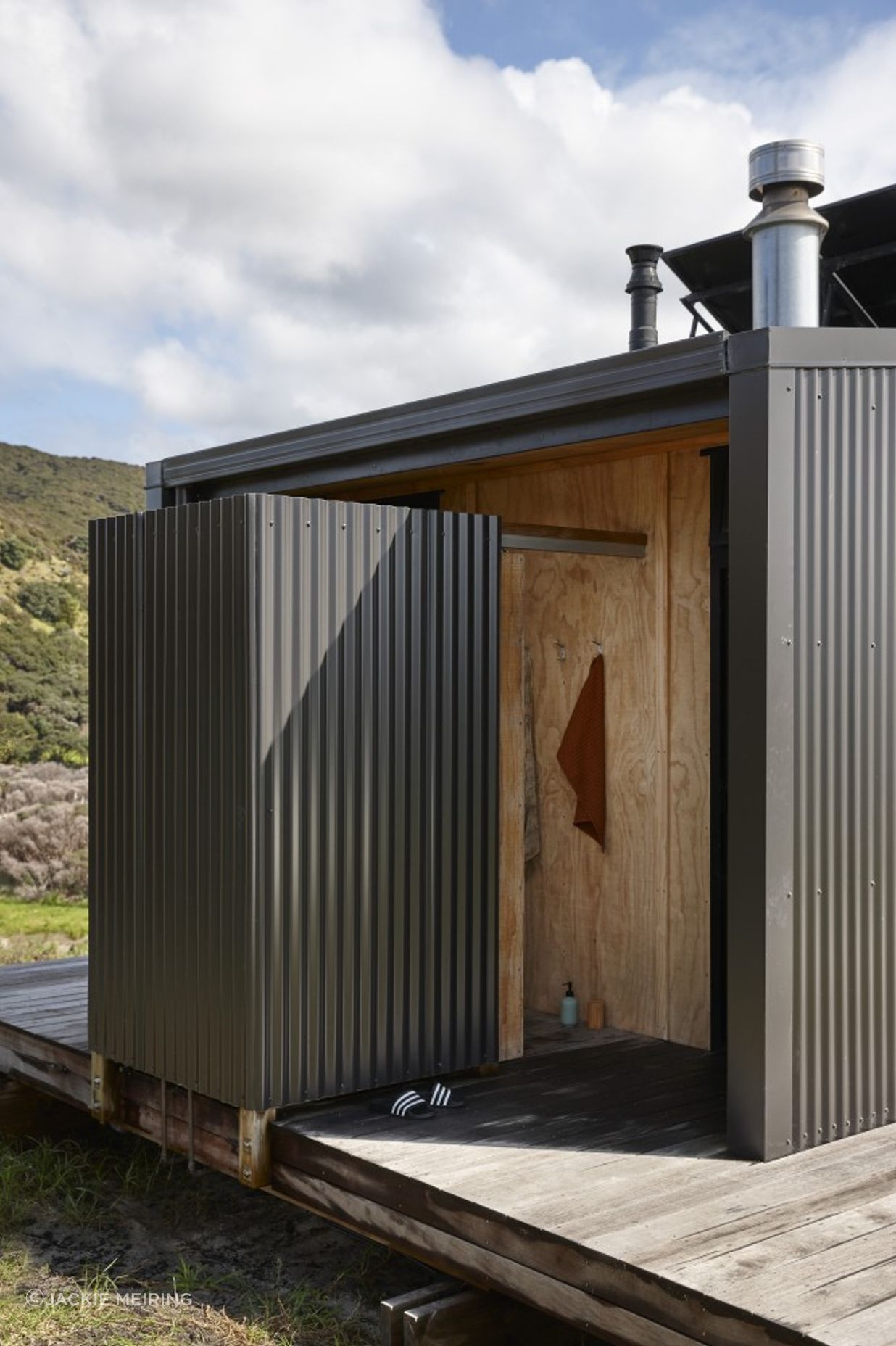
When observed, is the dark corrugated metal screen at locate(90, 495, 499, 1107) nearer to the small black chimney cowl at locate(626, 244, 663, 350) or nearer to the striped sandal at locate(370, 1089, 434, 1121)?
the striped sandal at locate(370, 1089, 434, 1121)

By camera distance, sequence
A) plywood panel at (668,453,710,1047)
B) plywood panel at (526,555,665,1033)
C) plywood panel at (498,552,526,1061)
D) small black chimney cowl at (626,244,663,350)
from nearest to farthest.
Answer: plywood panel at (498,552,526,1061) < plywood panel at (668,453,710,1047) < plywood panel at (526,555,665,1033) < small black chimney cowl at (626,244,663,350)

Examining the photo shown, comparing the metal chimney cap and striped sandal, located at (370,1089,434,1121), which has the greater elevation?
the metal chimney cap

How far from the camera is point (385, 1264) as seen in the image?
4.59 meters

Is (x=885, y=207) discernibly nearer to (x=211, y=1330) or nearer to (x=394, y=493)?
(x=394, y=493)

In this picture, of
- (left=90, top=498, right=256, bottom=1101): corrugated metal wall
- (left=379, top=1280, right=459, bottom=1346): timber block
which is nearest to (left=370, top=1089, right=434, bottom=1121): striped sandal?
(left=90, top=498, right=256, bottom=1101): corrugated metal wall

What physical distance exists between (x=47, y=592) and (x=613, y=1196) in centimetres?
2565

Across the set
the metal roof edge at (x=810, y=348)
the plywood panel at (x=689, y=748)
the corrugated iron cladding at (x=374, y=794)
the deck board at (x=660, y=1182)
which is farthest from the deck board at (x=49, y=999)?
the metal roof edge at (x=810, y=348)

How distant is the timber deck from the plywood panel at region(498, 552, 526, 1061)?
0.21 meters

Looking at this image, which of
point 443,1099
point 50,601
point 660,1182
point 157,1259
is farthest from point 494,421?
point 50,601

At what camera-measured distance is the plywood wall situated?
5.20m

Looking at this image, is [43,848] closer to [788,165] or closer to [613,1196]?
[613,1196]

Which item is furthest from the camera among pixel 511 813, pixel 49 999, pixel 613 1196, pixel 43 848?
pixel 43 848

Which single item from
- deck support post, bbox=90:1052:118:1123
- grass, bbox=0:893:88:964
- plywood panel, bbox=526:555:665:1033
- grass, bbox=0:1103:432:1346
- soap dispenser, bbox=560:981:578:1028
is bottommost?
grass, bbox=0:893:88:964

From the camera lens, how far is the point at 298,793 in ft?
13.9
